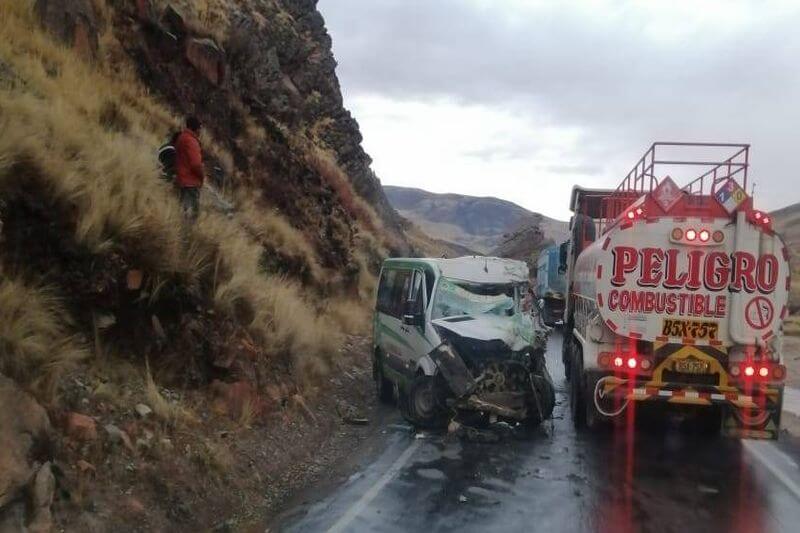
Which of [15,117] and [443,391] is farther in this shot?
[443,391]

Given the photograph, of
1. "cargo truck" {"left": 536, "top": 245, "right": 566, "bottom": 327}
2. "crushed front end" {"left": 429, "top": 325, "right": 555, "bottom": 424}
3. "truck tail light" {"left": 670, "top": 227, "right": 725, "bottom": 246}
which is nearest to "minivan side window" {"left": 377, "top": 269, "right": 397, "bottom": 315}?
"crushed front end" {"left": 429, "top": 325, "right": 555, "bottom": 424}

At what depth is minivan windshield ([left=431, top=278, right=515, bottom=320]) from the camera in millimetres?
10719

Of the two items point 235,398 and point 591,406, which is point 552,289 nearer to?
point 591,406

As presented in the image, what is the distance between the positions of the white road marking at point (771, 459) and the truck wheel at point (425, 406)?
3971 mm

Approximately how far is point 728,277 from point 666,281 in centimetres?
73

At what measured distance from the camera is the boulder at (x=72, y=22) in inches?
527

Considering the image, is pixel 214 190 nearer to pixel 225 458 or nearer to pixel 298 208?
pixel 298 208

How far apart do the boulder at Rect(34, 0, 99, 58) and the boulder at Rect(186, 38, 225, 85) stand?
2730mm

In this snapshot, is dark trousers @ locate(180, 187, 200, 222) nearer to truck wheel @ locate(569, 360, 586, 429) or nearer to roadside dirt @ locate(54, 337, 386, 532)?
roadside dirt @ locate(54, 337, 386, 532)

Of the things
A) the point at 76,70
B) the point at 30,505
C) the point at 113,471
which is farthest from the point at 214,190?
the point at 30,505

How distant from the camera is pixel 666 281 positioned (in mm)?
9656

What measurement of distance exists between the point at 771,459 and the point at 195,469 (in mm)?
6958

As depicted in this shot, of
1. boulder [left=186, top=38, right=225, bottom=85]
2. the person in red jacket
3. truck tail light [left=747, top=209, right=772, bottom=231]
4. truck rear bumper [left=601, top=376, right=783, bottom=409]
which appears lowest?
truck rear bumper [left=601, top=376, right=783, bottom=409]

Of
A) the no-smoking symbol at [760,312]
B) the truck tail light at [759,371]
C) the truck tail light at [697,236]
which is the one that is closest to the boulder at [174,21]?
the truck tail light at [697,236]
